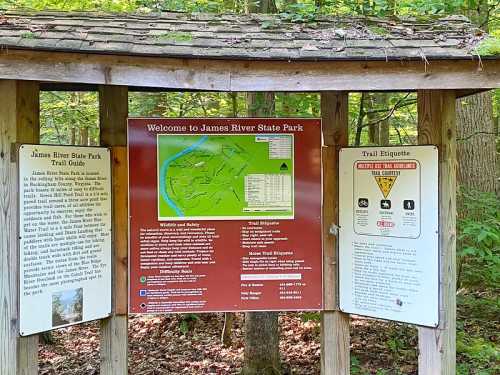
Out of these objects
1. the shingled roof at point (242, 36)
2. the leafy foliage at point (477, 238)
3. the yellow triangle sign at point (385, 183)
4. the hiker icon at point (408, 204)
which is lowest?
the leafy foliage at point (477, 238)

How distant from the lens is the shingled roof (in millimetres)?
2643

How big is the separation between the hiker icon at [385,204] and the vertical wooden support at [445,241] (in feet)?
1.06

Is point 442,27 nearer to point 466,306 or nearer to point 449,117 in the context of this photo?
point 449,117

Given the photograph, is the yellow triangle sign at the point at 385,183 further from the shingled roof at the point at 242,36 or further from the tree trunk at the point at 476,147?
the tree trunk at the point at 476,147

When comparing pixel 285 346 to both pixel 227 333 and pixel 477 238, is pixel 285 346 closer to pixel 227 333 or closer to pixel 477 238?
pixel 227 333

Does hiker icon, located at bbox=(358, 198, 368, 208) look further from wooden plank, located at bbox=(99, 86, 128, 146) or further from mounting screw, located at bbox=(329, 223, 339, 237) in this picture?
wooden plank, located at bbox=(99, 86, 128, 146)

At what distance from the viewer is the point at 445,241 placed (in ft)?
9.95

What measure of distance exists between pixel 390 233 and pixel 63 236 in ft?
7.00

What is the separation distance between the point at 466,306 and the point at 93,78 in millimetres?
5892

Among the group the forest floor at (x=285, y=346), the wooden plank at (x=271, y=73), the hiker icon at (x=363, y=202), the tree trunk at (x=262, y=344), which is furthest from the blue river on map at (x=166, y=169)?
the forest floor at (x=285, y=346)

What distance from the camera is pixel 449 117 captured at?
305 centimetres

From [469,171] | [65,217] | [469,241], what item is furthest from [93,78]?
[469,171]

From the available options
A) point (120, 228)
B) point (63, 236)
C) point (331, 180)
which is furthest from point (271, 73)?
point (63, 236)

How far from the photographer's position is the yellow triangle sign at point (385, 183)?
3164 millimetres
